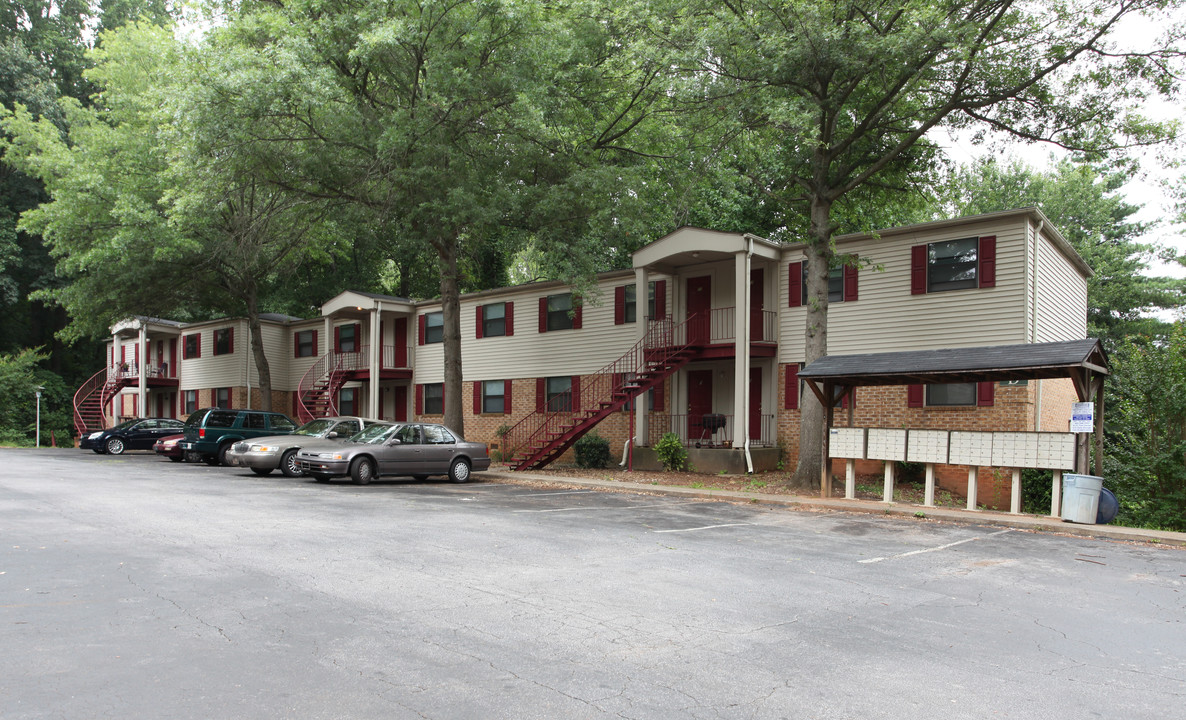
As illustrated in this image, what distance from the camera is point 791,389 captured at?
2144 cm

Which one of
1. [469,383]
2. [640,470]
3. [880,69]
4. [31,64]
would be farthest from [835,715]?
[31,64]

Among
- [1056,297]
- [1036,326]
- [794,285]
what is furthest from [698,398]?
[1056,297]

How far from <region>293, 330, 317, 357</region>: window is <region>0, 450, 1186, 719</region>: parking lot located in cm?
2675

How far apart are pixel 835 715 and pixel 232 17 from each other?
23.3 m

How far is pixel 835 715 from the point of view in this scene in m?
4.30

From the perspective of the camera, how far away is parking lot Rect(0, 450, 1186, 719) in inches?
177

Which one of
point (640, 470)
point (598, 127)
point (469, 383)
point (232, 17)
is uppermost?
point (232, 17)

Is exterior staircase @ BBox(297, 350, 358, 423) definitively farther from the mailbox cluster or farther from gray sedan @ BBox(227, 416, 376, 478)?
the mailbox cluster

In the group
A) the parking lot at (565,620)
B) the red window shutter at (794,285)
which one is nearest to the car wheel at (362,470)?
the parking lot at (565,620)

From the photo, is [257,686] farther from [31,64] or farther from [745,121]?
[31,64]

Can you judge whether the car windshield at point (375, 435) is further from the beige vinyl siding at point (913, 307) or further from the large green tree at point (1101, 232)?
the large green tree at point (1101, 232)

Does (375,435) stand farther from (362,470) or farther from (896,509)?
(896,509)

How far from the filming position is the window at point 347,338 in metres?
34.8

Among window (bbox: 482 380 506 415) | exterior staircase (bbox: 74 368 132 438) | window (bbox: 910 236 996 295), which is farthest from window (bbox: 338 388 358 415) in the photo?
window (bbox: 910 236 996 295)
